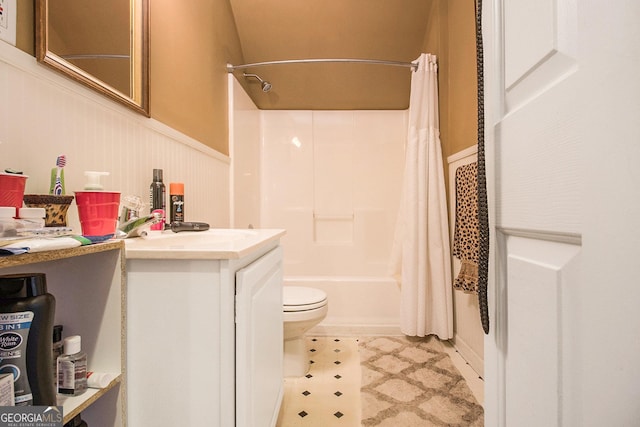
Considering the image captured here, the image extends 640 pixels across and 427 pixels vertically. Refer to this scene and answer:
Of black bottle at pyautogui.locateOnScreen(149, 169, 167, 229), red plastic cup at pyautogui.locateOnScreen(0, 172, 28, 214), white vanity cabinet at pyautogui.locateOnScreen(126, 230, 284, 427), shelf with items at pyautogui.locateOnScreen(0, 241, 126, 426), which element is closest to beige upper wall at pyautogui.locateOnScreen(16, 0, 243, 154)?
black bottle at pyautogui.locateOnScreen(149, 169, 167, 229)

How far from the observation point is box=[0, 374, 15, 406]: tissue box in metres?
0.48

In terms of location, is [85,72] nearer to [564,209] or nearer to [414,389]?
[564,209]

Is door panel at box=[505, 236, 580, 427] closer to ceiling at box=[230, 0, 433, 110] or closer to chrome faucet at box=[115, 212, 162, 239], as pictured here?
chrome faucet at box=[115, 212, 162, 239]

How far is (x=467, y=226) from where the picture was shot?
1811 millimetres

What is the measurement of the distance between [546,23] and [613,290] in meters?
0.40

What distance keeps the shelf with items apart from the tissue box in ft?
0.72

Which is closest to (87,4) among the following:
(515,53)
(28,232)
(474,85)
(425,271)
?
(28,232)

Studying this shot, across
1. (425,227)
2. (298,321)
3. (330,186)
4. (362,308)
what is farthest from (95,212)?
(330,186)

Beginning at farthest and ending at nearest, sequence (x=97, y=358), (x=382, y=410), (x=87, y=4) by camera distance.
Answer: (x=382, y=410) → (x=87, y=4) → (x=97, y=358)

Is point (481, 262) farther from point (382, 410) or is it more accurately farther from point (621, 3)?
point (382, 410)

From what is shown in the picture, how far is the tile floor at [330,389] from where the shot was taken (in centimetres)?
151

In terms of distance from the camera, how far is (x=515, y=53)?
604 mm

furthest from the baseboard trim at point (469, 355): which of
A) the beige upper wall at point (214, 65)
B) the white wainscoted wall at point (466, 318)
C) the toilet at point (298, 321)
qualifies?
the beige upper wall at point (214, 65)

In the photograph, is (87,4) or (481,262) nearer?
(481,262)
